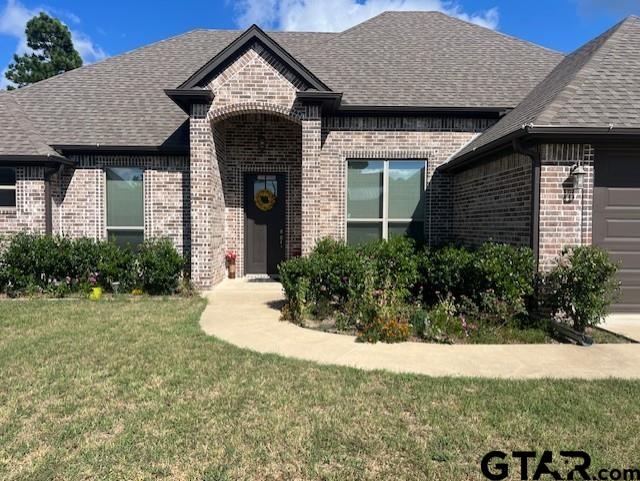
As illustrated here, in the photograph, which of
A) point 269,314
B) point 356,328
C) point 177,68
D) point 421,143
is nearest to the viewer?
point 356,328

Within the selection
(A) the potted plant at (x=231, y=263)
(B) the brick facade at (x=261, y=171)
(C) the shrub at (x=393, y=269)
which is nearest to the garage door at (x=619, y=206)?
(B) the brick facade at (x=261, y=171)

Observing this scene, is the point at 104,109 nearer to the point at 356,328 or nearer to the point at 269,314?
the point at 269,314

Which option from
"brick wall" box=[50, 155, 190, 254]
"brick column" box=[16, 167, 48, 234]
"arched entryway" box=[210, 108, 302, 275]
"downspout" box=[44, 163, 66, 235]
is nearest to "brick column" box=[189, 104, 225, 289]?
"brick wall" box=[50, 155, 190, 254]

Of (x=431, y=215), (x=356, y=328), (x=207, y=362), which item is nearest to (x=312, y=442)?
(x=207, y=362)

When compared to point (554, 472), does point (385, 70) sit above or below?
above

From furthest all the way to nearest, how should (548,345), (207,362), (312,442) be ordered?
(548,345) < (207,362) < (312,442)

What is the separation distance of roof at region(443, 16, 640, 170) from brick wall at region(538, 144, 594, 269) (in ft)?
1.36

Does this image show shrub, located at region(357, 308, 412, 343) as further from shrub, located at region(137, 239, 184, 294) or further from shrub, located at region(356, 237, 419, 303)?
shrub, located at region(137, 239, 184, 294)

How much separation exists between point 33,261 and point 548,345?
32.3 ft

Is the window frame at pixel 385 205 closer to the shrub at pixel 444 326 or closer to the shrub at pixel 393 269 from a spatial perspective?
the shrub at pixel 393 269

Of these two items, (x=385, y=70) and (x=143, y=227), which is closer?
(x=143, y=227)

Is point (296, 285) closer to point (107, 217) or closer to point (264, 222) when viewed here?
point (264, 222)

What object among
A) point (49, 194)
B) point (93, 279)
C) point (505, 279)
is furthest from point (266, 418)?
point (49, 194)

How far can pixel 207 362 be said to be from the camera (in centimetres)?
466
